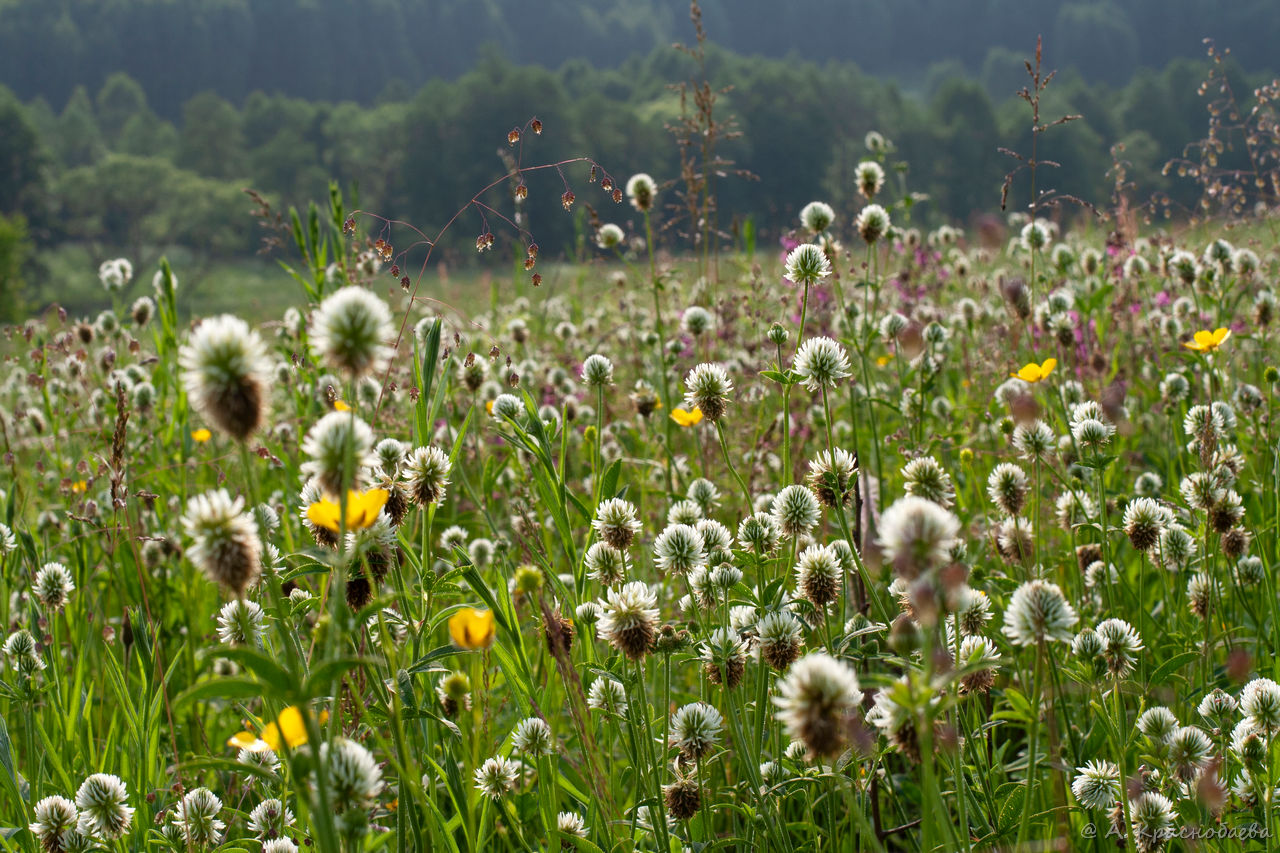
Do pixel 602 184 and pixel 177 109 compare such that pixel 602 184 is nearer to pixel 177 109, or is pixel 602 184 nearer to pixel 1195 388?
pixel 1195 388

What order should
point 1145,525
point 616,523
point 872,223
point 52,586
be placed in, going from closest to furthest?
1. point 616,523
2. point 1145,525
3. point 52,586
4. point 872,223

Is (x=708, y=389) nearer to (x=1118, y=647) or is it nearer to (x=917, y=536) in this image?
(x=1118, y=647)

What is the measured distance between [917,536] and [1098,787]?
3.49 feet

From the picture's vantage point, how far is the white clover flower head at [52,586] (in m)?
2.17

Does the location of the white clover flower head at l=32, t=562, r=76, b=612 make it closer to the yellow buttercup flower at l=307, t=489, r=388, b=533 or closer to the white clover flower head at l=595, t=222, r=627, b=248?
the yellow buttercup flower at l=307, t=489, r=388, b=533

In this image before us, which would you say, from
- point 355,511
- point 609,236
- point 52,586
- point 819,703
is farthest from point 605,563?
point 609,236

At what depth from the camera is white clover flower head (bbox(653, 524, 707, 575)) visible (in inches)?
64.4

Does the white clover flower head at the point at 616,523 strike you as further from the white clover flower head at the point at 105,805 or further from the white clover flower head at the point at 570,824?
the white clover flower head at the point at 105,805

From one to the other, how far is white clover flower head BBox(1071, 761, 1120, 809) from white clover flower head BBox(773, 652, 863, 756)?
84 cm

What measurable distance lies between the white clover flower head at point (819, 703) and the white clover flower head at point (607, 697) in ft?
1.99

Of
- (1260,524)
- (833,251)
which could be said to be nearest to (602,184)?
(833,251)

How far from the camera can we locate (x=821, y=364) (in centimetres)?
170

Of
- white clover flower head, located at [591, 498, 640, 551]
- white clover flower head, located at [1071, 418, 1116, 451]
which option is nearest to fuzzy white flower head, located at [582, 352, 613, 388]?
white clover flower head, located at [591, 498, 640, 551]

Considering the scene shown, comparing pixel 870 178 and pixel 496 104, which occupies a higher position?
pixel 496 104
